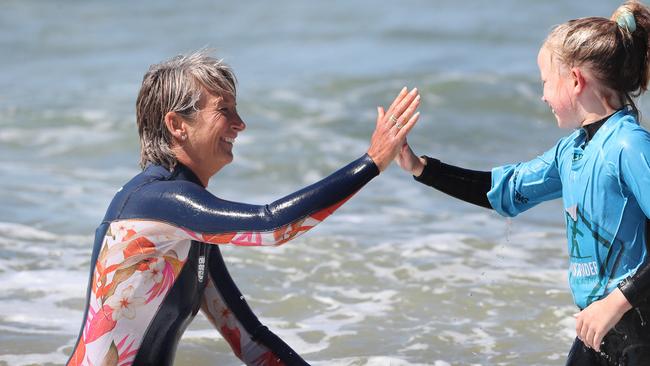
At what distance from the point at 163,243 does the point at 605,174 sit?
1.48 metres

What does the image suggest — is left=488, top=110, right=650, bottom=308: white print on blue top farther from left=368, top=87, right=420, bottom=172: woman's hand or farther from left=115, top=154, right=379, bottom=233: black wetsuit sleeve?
left=115, top=154, right=379, bottom=233: black wetsuit sleeve

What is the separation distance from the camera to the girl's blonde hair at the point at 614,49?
3.20 metres

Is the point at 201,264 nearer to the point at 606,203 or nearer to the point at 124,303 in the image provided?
the point at 124,303

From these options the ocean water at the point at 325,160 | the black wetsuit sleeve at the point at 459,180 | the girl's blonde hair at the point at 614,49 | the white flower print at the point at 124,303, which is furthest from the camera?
the ocean water at the point at 325,160

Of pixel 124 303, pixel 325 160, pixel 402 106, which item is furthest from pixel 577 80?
pixel 325 160

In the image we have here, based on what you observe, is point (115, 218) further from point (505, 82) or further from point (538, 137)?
point (505, 82)

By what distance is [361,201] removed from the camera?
8.47m

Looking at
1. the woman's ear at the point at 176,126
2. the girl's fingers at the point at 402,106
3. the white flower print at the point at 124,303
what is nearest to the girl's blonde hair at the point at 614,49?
the girl's fingers at the point at 402,106

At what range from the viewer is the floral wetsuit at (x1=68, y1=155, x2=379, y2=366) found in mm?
3236

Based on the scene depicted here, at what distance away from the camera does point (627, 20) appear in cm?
322

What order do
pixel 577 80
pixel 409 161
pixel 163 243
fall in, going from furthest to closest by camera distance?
pixel 409 161 → pixel 163 243 → pixel 577 80

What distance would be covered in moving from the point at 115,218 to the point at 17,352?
1.72m

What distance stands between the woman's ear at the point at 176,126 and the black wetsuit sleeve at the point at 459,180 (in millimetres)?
897

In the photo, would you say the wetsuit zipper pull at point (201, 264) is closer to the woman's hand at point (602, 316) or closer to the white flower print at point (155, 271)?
the white flower print at point (155, 271)
